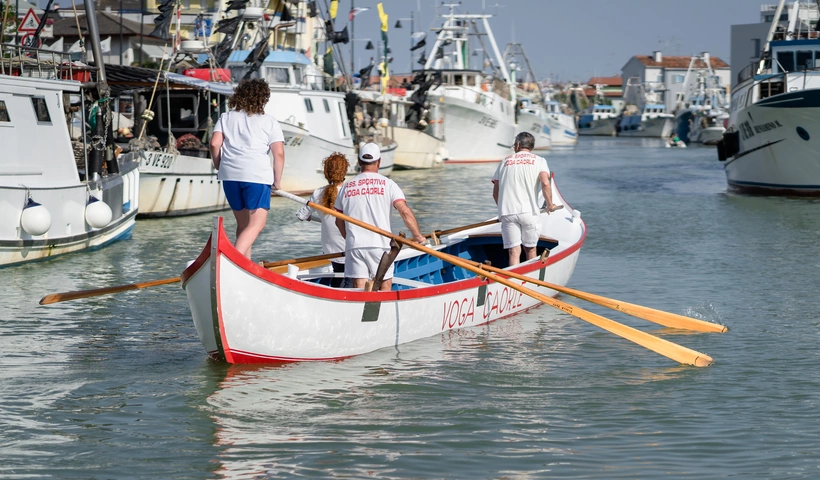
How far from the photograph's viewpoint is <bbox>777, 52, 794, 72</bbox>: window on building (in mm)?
32500

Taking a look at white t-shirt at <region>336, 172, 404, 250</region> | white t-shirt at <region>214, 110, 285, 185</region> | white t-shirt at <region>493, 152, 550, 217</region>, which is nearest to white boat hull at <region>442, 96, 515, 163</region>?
white t-shirt at <region>493, 152, 550, 217</region>

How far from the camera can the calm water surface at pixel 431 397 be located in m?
7.29

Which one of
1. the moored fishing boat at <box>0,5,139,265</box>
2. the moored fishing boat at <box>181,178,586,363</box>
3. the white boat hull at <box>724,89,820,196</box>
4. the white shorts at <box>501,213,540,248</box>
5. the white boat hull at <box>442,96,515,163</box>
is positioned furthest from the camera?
the white boat hull at <box>442,96,515,163</box>

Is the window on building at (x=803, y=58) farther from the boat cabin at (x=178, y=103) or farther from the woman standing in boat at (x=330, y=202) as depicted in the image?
the woman standing in boat at (x=330, y=202)

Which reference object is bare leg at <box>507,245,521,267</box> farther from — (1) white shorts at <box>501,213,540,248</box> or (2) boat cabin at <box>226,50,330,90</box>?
(2) boat cabin at <box>226,50,330,90</box>

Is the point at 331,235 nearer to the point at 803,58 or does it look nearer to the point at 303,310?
the point at 303,310

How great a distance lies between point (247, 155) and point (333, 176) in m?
1.11

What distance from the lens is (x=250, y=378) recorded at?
30.4ft

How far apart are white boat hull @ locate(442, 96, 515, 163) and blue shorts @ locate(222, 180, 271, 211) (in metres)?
44.3

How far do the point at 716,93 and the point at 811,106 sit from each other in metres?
78.1

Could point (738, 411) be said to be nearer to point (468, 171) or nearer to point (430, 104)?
point (468, 171)

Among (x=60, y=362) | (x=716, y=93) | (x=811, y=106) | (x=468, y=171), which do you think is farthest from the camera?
(x=716, y=93)

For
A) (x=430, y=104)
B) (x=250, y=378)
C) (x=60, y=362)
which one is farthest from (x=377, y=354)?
(x=430, y=104)

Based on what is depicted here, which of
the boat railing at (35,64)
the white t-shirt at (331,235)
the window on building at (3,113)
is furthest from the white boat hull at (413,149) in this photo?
the white t-shirt at (331,235)
